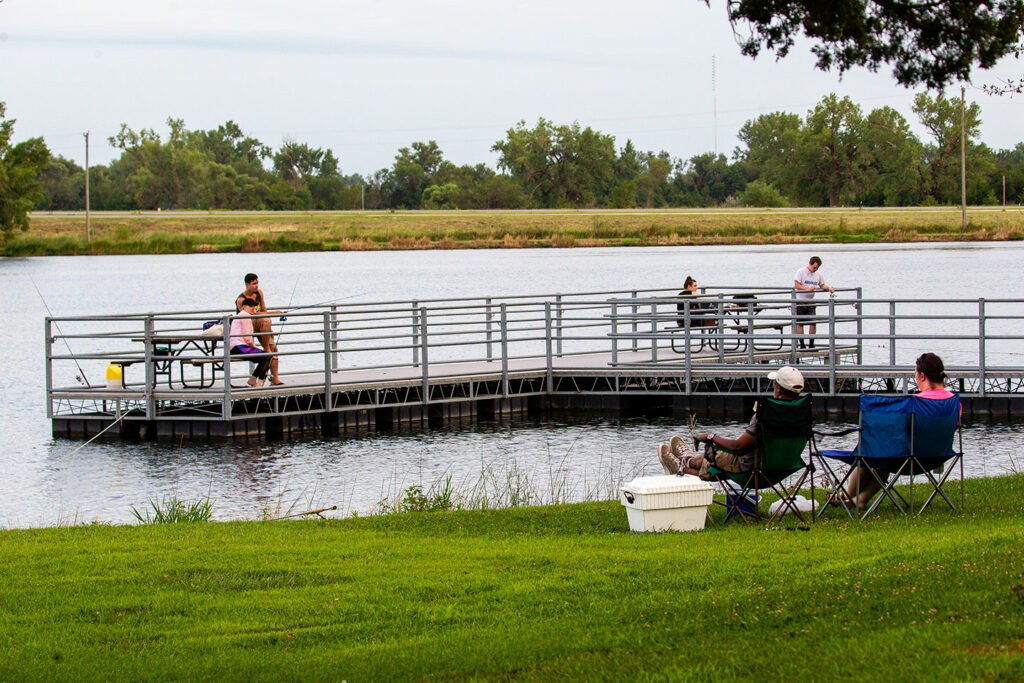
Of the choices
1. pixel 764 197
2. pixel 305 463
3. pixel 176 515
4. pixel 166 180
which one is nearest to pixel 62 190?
pixel 166 180

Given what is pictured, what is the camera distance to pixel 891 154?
4102 inches

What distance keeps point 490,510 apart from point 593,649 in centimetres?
519

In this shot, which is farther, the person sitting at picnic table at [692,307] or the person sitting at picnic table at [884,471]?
the person sitting at picnic table at [692,307]

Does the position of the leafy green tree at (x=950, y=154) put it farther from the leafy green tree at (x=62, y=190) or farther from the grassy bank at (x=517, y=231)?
the leafy green tree at (x=62, y=190)

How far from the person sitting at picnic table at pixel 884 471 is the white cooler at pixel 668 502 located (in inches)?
44.1

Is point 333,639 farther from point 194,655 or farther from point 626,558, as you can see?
point 626,558

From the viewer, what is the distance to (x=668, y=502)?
902 cm

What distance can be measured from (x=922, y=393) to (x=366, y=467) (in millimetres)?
8540

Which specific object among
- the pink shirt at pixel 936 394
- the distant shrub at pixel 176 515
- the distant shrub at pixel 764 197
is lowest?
the distant shrub at pixel 176 515

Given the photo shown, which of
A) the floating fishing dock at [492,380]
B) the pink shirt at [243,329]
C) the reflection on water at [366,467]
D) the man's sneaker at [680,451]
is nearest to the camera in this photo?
the man's sneaker at [680,451]

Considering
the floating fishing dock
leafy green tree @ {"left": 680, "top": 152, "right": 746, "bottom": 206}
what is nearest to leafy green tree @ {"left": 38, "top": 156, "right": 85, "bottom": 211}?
leafy green tree @ {"left": 680, "top": 152, "right": 746, "bottom": 206}

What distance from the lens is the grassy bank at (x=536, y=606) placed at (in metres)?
5.62

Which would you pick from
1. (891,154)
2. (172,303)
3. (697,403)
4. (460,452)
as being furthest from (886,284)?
(891,154)

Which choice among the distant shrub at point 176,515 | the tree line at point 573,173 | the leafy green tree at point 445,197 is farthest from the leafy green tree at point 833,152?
the distant shrub at point 176,515
